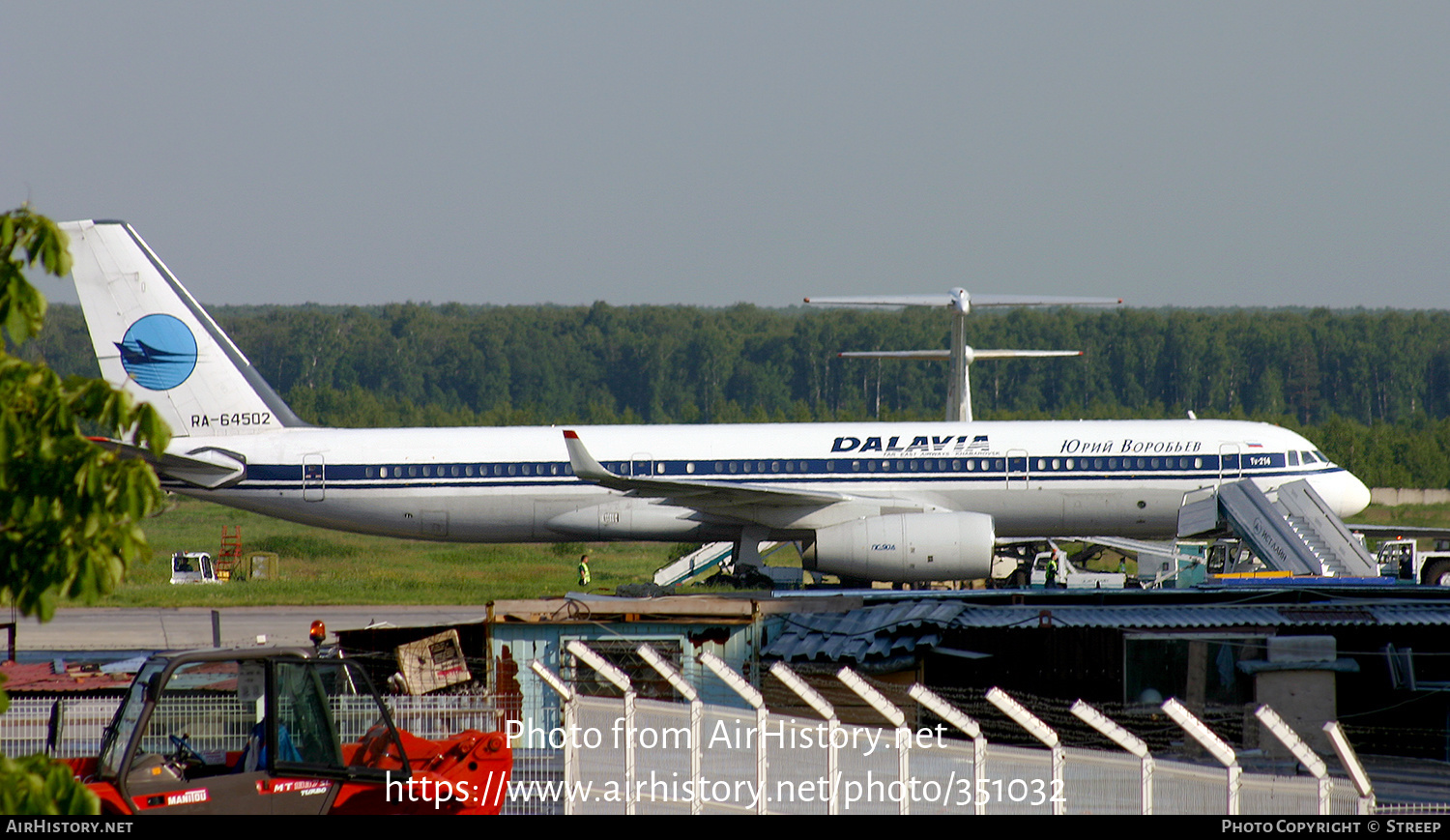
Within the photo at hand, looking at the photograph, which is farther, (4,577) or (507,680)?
(507,680)

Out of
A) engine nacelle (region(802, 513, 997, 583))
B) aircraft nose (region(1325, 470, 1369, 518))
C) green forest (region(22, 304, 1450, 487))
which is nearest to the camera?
engine nacelle (region(802, 513, 997, 583))

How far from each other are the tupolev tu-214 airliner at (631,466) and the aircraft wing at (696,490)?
0.31 feet

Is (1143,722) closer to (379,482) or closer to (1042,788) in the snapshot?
(1042,788)

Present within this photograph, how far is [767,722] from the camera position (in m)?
11.6

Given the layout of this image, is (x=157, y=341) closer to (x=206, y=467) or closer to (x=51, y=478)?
(x=206, y=467)

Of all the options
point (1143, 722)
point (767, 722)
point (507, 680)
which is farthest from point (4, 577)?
point (1143, 722)

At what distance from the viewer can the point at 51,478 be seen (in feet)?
19.7

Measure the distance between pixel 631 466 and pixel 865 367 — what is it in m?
131

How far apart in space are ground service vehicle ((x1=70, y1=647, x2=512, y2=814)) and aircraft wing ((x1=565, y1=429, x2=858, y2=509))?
16021mm

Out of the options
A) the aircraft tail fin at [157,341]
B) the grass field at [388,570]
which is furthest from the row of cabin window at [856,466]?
the grass field at [388,570]

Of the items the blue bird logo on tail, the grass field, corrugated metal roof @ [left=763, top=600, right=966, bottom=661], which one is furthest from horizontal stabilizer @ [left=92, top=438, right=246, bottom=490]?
corrugated metal roof @ [left=763, top=600, right=966, bottom=661]

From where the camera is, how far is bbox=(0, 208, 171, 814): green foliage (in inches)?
233

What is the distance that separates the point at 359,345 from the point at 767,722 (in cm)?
17349

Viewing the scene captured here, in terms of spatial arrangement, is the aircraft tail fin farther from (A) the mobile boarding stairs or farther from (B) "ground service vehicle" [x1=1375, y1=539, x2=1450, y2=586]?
(B) "ground service vehicle" [x1=1375, y1=539, x2=1450, y2=586]
